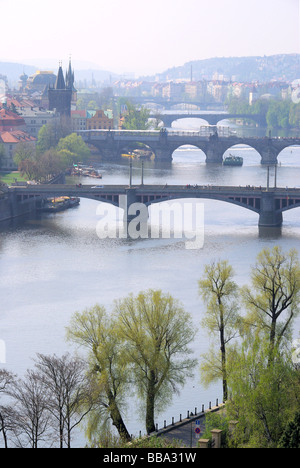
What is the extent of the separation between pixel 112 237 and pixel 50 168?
59.7 feet

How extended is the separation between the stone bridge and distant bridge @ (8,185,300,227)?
1344 inches

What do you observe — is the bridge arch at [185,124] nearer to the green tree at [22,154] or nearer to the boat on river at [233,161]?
the boat on river at [233,161]

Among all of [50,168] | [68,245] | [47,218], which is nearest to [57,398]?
[68,245]

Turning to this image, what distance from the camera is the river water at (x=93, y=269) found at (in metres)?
31.3

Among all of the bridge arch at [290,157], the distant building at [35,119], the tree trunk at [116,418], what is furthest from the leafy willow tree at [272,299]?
the distant building at [35,119]

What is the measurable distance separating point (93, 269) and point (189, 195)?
12.6m

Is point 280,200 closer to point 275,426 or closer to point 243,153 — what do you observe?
point 275,426

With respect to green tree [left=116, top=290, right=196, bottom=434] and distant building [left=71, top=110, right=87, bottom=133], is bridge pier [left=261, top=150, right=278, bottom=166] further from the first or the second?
green tree [left=116, top=290, right=196, bottom=434]

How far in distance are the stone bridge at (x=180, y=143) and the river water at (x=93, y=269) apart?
27.9 metres

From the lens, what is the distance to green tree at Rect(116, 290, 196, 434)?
25.5 meters

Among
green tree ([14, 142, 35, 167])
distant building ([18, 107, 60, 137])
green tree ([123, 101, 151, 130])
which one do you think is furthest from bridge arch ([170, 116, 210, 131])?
green tree ([14, 142, 35, 167])

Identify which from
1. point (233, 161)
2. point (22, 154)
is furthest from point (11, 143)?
point (233, 161)

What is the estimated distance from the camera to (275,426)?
2206 centimetres

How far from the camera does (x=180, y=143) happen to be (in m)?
91.8
